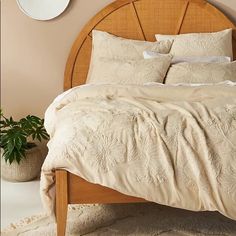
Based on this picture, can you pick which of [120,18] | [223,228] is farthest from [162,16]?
[223,228]

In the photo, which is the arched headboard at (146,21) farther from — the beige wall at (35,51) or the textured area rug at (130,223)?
the textured area rug at (130,223)

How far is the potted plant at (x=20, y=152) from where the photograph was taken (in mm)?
3447

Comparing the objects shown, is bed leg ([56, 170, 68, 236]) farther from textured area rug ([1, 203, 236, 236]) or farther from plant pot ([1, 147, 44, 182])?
plant pot ([1, 147, 44, 182])

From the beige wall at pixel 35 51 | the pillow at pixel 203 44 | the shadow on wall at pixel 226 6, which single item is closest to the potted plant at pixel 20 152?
the beige wall at pixel 35 51

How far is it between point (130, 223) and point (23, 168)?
1099 mm

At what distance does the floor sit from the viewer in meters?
3.00

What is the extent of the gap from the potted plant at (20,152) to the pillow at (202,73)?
105 cm

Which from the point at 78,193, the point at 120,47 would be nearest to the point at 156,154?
the point at 78,193

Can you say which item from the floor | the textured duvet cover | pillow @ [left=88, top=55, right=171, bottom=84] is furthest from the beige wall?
the textured duvet cover

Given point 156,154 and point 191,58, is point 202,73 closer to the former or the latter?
point 191,58

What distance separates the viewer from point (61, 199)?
2.46m

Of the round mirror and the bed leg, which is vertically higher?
the round mirror

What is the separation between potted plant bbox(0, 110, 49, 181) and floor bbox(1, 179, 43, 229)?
7 cm

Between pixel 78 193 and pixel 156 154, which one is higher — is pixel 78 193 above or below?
below
